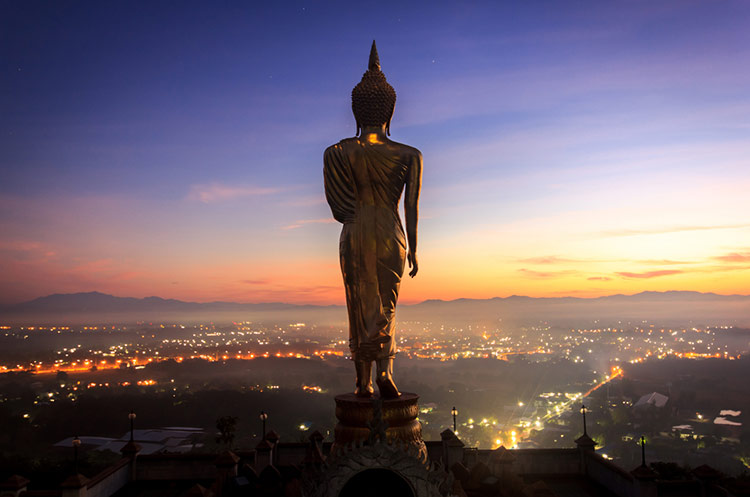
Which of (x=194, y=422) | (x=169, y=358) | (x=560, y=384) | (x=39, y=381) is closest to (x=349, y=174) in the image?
(x=194, y=422)

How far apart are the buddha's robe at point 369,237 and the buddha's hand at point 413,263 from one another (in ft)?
0.75

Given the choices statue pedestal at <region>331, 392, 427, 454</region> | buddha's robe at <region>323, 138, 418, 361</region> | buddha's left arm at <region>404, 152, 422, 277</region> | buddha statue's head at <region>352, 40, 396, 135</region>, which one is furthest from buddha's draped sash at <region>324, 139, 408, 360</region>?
statue pedestal at <region>331, 392, 427, 454</region>

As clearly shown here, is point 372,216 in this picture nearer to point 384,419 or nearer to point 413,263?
point 413,263

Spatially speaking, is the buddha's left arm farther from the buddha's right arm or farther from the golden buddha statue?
the buddha's right arm

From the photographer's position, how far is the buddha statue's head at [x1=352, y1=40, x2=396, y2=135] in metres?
8.66

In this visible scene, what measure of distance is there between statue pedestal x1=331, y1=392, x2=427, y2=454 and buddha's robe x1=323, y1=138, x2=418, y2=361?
87cm

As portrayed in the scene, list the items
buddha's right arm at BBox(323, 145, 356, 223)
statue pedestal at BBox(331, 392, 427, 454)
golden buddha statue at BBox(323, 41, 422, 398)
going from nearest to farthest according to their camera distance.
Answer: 1. statue pedestal at BBox(331, 392, 427, 454)
2. golden buddha statue at BBox(323, 41, 422, 398)
3. buddha's right arm at BBox(323, 145, 356, 223)

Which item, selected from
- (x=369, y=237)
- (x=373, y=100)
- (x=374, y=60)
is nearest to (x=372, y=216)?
(x=369, y=237)

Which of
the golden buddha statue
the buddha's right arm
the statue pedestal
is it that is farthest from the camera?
the buddha's right arm

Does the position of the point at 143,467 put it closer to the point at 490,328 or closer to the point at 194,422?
the point at 194,422

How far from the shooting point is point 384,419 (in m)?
7.33

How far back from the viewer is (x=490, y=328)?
156 ft

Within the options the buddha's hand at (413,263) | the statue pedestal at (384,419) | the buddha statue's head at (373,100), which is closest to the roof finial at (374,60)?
the buddha statue's head at (373,100)

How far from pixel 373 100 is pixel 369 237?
81.6 inches
